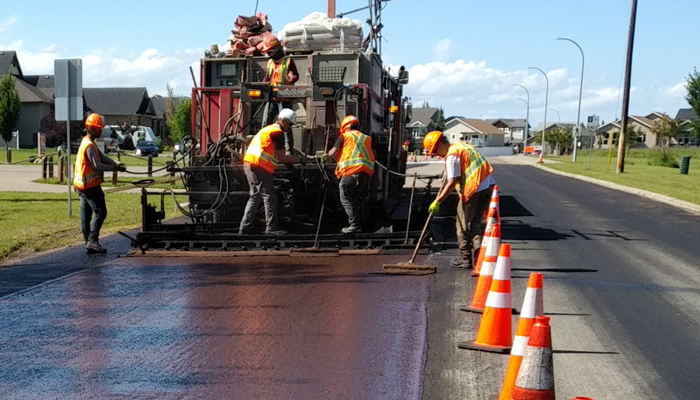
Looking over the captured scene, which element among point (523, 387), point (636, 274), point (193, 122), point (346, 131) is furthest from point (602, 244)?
point (523, 387)

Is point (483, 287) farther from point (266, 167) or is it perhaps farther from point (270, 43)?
point (270, 43)

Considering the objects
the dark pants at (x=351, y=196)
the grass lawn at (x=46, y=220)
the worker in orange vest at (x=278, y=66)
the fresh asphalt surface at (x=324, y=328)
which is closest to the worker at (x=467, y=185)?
the fresh asphalt surface at (x=324, y=328)

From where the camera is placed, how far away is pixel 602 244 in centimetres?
1136

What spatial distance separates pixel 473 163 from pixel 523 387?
531 cm

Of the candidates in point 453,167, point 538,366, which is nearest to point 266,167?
point 453,167

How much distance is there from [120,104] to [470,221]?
A: 238 feet

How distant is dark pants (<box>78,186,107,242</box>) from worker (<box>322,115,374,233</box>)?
10.0 ft

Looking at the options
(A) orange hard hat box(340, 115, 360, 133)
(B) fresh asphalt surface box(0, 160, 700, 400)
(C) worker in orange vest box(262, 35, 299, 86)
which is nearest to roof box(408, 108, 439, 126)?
(C) worker in orange vest box(262, 35, 299, 86)

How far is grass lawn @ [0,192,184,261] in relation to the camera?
11226 millimetres

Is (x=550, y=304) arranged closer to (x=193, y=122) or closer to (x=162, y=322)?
(x=162, y=322)

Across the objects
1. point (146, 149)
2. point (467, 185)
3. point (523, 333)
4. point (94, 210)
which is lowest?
point (146, 149)

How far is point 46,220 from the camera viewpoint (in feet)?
45.3

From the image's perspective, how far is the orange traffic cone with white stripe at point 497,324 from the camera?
5.58 m

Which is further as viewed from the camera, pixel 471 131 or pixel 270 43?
pixel 471 131
